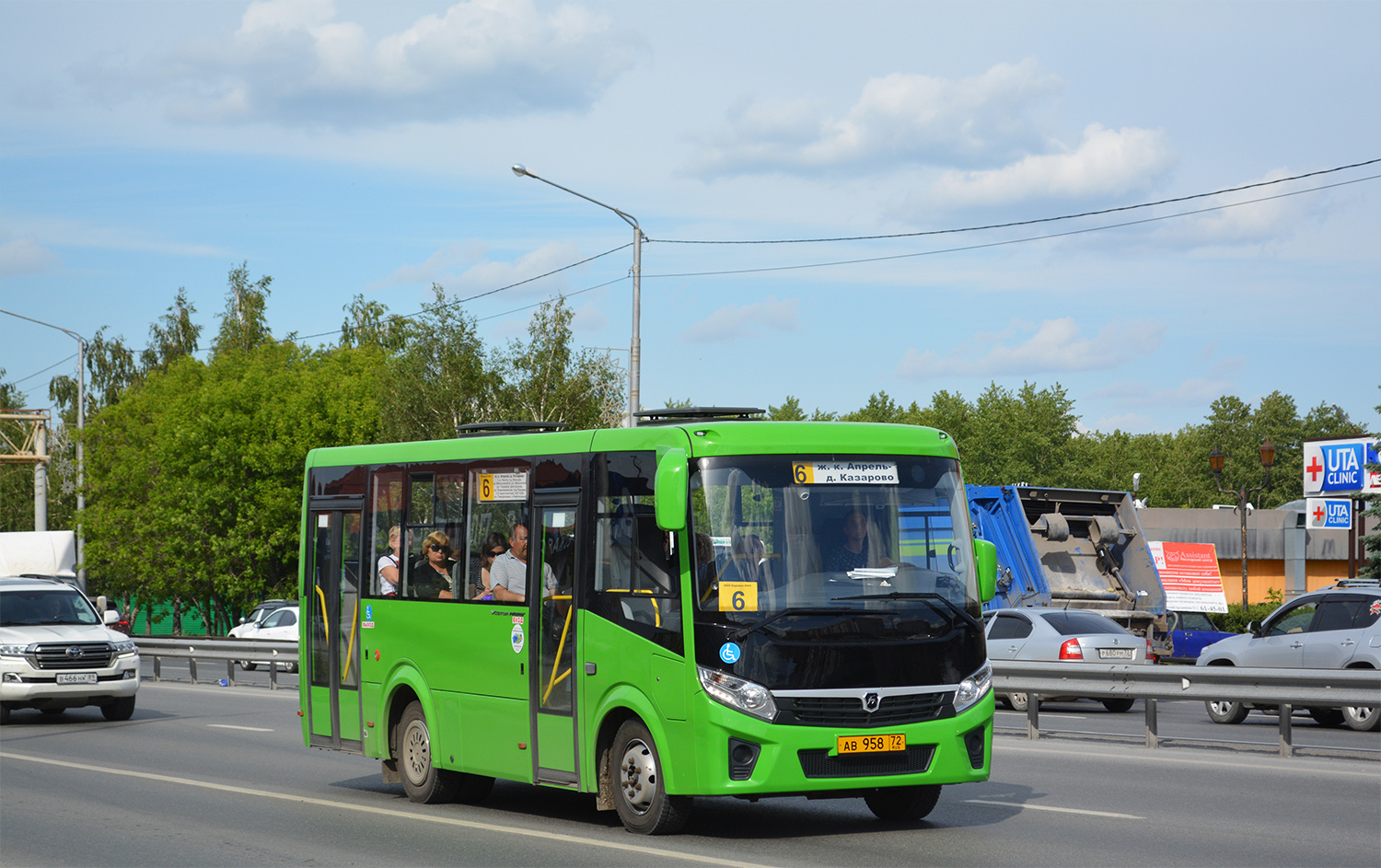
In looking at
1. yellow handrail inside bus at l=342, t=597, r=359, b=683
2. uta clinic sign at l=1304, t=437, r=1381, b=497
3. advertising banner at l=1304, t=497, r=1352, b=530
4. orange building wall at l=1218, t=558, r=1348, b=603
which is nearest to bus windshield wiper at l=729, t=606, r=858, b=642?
yellow handrail inside bus at l=342, t=597, r=359, b=683

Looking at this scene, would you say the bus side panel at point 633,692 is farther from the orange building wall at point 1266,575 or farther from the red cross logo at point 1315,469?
the orange building wall at point 1266,575

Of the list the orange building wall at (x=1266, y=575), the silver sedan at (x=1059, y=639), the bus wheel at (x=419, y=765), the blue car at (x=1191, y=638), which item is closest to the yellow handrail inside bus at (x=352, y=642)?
the bus wheel at (x=419, y=765)

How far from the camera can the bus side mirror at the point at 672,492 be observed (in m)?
9.16

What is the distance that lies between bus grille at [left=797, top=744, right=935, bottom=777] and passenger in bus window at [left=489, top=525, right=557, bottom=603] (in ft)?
8.20

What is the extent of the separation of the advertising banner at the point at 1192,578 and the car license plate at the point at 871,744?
30.2 meters

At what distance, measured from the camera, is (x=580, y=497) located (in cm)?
1048

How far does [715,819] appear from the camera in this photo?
1062 cm

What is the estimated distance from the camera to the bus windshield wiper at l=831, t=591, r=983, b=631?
945 cm

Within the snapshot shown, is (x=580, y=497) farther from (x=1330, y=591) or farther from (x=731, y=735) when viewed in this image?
(x=1330, y=591)

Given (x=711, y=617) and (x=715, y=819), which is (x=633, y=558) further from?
(x=715, y=819)

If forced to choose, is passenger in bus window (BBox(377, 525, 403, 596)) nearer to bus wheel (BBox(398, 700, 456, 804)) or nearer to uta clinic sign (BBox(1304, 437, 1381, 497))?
bus wheel (BBox(398, 700, 456, 804))

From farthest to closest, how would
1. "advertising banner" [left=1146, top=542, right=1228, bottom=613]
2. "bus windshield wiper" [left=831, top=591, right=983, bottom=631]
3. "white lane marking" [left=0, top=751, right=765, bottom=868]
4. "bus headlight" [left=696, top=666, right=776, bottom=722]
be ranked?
1. "advertising banner" [left=1146, top=542, right=1228, bottom=613]
2. "bus windshield wiper" [left=831, top=591, right=983, bottom=631]
3. "bus headlight" [left=696, top=666, right=776, bottom=722]
4. "white lane marking" [left=0, top=751, right=765, bottom=868]

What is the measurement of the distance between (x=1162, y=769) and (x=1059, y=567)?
37.2ft

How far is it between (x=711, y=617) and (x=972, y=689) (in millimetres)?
1785
